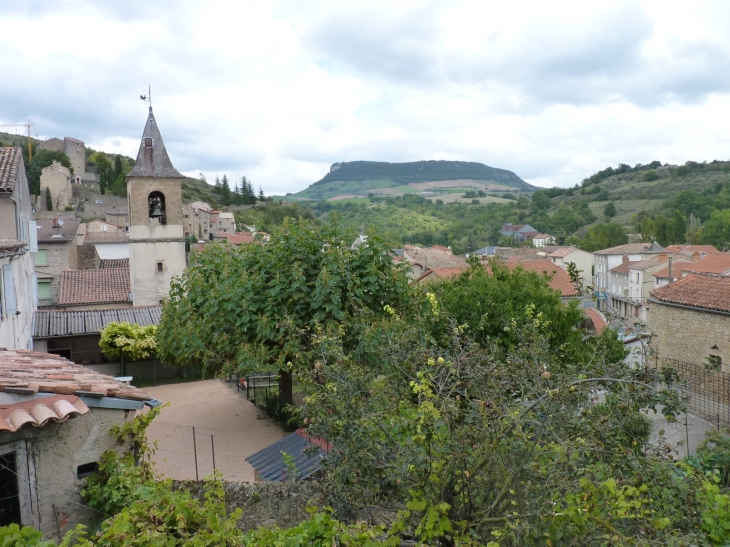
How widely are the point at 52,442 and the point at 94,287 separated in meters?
26.0

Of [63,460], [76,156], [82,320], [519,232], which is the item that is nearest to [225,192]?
[76,156]

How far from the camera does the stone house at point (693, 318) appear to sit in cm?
1567

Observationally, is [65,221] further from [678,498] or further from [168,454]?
[678,498]

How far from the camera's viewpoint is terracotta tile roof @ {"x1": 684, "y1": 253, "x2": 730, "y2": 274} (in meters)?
42.8

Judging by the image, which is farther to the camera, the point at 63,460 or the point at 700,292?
the point at 700,292

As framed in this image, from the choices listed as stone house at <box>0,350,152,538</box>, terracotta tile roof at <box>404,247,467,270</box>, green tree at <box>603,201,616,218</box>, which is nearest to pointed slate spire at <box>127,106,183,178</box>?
stone house at <box>0,350,152,538</box>

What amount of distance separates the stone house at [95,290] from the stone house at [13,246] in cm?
942

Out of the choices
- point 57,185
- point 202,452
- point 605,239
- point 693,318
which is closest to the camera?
point 202,452

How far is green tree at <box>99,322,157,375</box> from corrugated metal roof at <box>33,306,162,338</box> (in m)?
1.55

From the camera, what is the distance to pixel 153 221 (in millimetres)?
26891

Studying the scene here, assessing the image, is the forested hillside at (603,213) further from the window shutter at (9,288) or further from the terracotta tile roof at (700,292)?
the window shutter at (9,288)

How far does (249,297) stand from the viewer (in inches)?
545

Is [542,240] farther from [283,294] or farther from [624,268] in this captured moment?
[283,294]

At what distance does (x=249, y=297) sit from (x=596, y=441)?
10404mm
